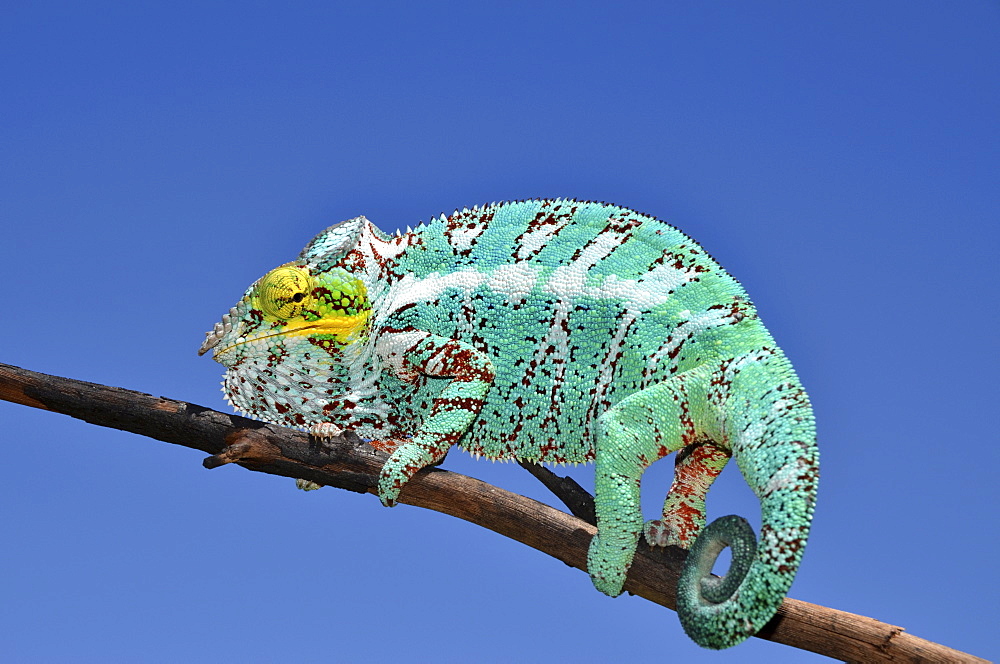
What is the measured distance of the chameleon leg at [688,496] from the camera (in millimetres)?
3686

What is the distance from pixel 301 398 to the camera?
4.29 meters

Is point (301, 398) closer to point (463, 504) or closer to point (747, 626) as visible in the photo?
point (463, 504)

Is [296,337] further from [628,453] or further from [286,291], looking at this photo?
[628,453]

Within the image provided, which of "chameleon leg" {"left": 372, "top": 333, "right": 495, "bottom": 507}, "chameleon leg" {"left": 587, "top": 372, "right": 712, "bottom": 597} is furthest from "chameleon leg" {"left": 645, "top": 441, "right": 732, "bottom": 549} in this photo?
"chameleon leg" {"left": 372, "top": 333, "right": 495, "bottom": 507}

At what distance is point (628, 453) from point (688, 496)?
0.41m

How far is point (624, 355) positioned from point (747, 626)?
1021mm

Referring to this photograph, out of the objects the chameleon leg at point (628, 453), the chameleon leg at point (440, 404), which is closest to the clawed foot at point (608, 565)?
the chameleon leg at point (628, 453)

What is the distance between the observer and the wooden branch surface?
355 centimetres

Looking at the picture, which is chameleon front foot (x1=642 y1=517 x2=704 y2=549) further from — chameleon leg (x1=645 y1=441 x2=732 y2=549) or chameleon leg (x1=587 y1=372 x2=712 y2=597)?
chameleon leg (x1=587 y1=372 x2=712 y2=597)

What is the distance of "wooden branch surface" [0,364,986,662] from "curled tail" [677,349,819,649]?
0.23 meters

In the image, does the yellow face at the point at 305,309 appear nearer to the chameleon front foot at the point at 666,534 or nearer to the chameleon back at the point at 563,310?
the chameleon back at the point at 563,310

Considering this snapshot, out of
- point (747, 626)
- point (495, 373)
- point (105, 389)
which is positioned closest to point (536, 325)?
point (495, 373)

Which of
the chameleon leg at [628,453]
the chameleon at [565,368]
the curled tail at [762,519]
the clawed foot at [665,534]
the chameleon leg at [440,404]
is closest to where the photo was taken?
the curled tail at [762,519]

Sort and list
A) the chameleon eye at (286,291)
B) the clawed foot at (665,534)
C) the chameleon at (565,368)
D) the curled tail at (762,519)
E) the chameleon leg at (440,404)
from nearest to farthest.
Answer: the curled tail at (762,519)
the chameleon at (565,368)
the clawed foot at (665,534)
the chameleon leg at (440,404)
the chameleon eye at (286,291)
